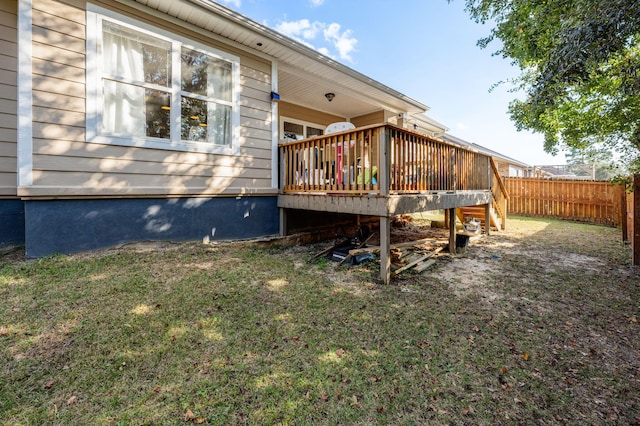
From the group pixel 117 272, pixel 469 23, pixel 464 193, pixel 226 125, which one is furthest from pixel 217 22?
pixel 469 23

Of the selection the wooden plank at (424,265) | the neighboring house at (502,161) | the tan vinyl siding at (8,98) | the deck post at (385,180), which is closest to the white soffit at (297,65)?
the tan vinyl siding at (8,98)

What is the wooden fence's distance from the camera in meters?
10.3

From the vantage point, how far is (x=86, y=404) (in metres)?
1.72

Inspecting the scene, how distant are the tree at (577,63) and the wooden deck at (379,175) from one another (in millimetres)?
1578

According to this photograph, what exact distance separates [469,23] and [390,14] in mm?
3838

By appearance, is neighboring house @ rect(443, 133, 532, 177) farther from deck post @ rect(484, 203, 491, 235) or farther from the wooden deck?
the wooden deck

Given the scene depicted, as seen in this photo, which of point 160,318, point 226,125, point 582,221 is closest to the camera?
point 160,318

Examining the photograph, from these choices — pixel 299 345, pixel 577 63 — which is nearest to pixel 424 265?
pixel 299 345

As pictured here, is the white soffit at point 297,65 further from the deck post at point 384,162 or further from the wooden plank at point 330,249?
the wooden plank at point 330,249

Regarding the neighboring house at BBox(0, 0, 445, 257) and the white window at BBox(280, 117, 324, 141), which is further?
the white window at BBox(280, 117, 324, 141)

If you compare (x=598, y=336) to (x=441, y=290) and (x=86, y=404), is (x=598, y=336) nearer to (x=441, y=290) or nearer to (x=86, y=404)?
(x=441, y=290)

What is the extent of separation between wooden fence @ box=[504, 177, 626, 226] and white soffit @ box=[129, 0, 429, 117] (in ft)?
23.8

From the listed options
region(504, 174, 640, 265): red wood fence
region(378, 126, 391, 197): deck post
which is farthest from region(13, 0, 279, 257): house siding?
region(504, 174, 640, 265): red wood fence

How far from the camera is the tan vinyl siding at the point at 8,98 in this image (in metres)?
4.16
